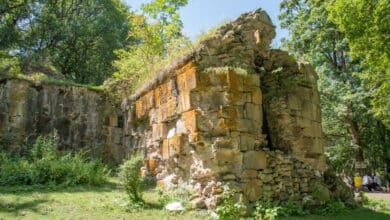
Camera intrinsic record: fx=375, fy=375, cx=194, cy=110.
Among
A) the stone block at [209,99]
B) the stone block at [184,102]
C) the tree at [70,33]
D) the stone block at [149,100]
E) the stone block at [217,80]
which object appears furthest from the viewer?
the tree at [70,33]

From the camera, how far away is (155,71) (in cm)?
1013

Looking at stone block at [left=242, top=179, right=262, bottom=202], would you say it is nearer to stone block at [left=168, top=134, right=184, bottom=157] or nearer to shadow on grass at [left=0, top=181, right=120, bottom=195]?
stone block at [left=168, top=134, right=184, bottom=157]

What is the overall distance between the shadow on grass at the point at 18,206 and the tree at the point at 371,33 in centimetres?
1292

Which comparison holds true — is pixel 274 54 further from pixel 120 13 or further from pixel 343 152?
pixel 120 13

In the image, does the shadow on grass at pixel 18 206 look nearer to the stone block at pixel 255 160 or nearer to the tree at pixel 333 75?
the stone block at pixel 255 160

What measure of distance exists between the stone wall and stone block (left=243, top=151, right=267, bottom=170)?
5.83 metres

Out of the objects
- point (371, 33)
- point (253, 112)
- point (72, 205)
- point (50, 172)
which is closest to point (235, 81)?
point (253, 112)

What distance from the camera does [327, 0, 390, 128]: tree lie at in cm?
1395

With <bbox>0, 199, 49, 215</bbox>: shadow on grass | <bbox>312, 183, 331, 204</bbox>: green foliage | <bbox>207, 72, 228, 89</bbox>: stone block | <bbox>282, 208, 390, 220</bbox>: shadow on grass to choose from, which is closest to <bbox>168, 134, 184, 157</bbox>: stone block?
<bbox>207, 72, 228, 89</bbox>: stone block

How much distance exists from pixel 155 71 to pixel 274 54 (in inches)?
126

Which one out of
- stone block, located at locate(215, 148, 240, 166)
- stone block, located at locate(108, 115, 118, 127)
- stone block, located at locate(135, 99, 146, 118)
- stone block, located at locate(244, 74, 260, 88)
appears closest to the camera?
stone block, located at locate(215, 148, 240, 166)

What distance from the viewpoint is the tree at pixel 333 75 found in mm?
18516

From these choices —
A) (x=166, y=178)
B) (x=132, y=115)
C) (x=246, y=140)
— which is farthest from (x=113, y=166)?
(x=246, y=140)

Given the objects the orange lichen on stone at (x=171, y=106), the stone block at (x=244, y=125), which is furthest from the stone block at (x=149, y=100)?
the stone block at (x=244, y=125)
